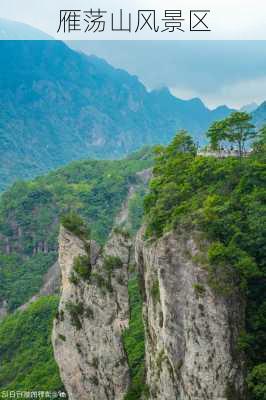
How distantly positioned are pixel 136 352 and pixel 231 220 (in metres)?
16.7

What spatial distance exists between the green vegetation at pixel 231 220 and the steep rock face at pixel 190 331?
1.89 feet

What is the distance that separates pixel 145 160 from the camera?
13638 cm

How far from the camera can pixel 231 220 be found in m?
24.9

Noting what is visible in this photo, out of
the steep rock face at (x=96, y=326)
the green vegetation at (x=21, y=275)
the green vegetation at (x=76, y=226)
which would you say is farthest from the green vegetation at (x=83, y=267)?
the green vegetation at (x=21, y=275)

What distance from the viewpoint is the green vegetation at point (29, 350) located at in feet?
158

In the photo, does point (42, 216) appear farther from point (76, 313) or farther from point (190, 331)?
point (190, 331)

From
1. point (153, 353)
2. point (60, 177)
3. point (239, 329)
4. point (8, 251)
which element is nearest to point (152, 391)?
point (153, 353)

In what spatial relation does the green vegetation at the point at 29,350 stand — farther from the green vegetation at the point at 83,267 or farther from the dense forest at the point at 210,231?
the green vegetation at the point at 83,267

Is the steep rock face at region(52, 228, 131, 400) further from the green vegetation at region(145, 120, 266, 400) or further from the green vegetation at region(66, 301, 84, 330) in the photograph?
the green vegetation at region(145, 120, 266, 400)

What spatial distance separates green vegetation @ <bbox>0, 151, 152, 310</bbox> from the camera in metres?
91.2

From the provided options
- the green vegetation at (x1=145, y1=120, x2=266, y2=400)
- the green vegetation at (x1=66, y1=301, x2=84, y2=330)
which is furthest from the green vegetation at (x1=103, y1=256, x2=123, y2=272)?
the green vegetation at (x1=145, y1=120, x2=266, y2=400)

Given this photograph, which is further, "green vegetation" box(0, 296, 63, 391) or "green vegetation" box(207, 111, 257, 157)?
"green vegetation" box(0, 296, 63, 391)

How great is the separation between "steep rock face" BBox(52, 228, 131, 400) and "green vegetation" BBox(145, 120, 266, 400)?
3678mm

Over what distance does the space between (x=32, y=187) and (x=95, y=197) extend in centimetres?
1262
